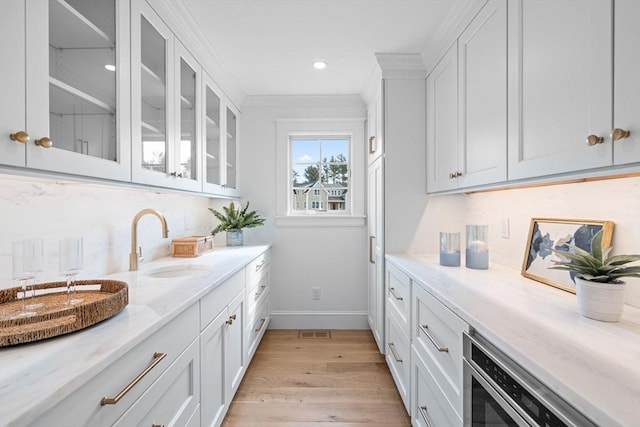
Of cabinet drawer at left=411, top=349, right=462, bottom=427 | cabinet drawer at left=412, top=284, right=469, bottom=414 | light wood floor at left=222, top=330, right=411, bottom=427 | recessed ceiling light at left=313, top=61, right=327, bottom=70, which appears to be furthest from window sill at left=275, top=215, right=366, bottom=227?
cabinet drawer at left=411, top=349, right=462, bottom=427

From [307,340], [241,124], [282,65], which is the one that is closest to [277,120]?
[241,124]

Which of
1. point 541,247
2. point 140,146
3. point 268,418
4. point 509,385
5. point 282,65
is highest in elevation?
point 282,65

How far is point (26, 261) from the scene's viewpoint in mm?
892

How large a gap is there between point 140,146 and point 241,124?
184cm

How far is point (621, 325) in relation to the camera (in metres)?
0.88

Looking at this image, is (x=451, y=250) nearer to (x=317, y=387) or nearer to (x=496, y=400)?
(x=496, y=400)

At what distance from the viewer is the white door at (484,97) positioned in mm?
1325

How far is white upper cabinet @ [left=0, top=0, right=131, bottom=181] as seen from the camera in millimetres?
809

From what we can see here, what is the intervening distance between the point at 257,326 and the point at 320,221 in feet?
3.83

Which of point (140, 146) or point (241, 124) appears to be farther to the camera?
point (241, 124)

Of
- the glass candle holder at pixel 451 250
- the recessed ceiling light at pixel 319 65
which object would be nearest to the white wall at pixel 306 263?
the recessed ceiling light at pixel 319 65

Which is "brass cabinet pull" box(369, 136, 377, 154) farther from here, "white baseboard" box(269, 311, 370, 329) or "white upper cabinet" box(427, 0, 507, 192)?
"white baseboard" box(269, 311, 370, 329)

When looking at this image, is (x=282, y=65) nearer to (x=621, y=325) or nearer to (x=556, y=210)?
(x=556, y=210)

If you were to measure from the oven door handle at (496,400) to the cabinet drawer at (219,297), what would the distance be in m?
1.07
